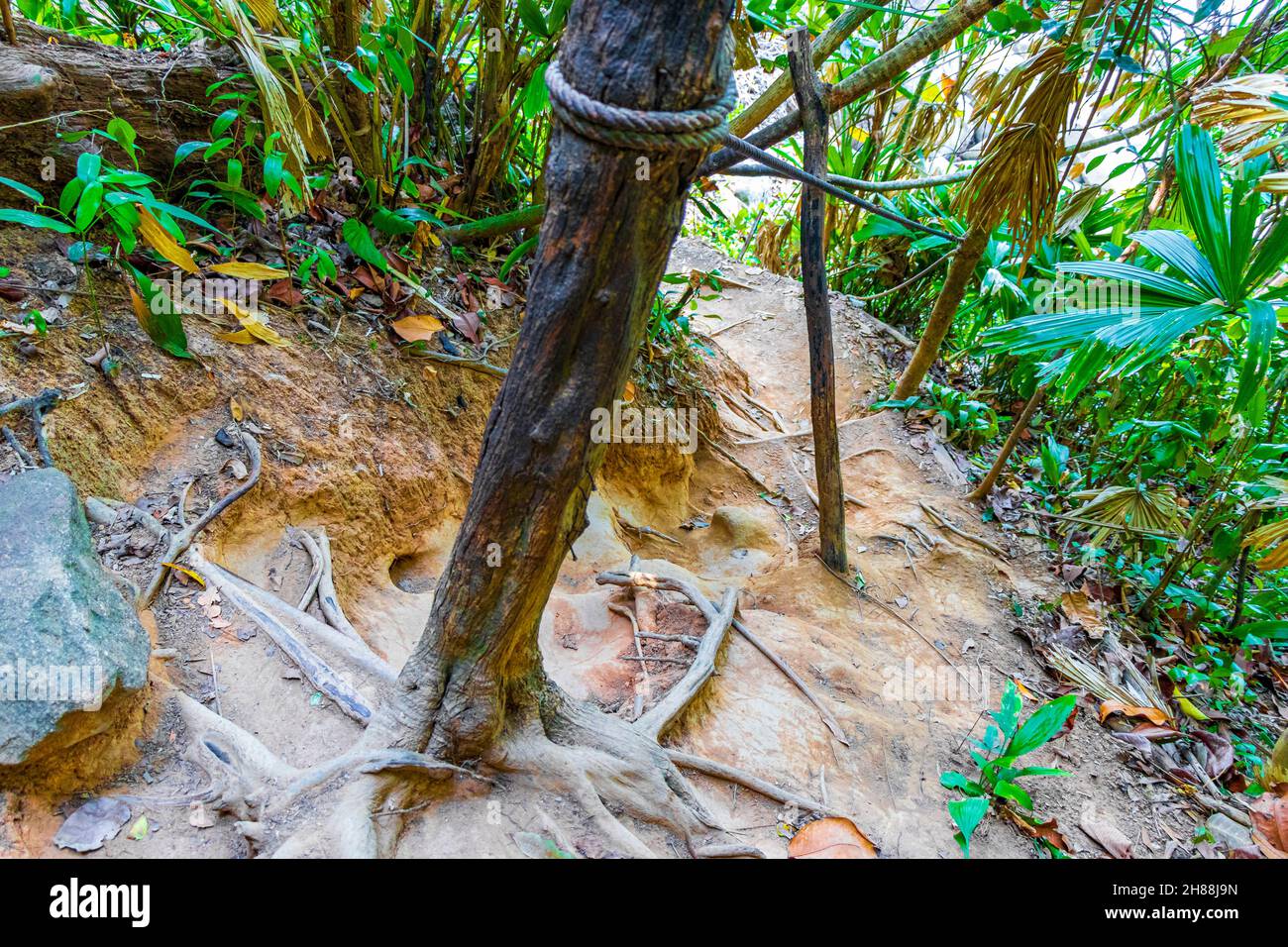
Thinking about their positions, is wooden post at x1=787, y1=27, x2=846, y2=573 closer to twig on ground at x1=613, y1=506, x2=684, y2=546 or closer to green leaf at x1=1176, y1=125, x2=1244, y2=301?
twig on ground at x1=613, y1=506, x2=684, y2=546

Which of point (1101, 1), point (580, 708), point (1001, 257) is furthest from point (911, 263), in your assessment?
point (580, 708)

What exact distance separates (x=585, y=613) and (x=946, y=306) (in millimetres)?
3061

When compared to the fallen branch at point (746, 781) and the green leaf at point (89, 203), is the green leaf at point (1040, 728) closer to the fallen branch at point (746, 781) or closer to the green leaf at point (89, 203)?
the fallen branch at point (746, 781)

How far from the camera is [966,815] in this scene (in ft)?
7.06

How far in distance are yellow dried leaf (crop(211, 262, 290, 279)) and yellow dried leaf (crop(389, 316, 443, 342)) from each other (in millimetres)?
481

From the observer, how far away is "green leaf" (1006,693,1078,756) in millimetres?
2330

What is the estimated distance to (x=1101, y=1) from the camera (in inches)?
131

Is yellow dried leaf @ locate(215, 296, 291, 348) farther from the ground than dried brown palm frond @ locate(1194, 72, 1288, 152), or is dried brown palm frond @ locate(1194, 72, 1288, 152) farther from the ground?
dried brown palm frond @ locate(1194, 72, 1288, 152)

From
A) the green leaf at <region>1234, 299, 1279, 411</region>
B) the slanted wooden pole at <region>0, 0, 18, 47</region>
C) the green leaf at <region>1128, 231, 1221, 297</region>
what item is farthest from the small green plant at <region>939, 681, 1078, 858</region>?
the slanted wooden pole at <region>0, 0, 18, 47</region>

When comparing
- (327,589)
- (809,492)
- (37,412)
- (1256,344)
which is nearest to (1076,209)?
(809,492)

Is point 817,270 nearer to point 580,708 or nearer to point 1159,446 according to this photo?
point 580,708

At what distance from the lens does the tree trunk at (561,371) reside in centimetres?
109

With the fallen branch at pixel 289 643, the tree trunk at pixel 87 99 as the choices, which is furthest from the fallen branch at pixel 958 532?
the tree trunk at pixel 87 99
